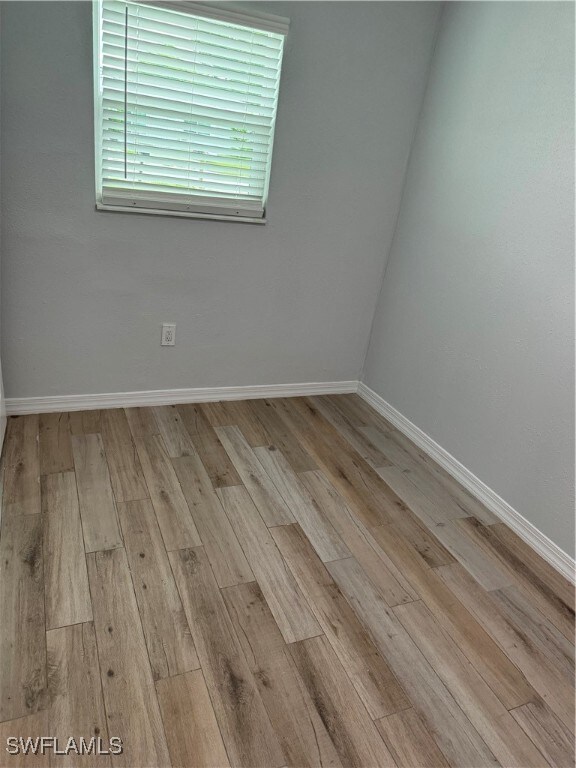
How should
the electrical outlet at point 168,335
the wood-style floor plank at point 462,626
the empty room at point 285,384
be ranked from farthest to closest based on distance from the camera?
the electrical outlet at point 168,335 → the wood-style floor plank at point 462,626 → the empty room at point 285,384

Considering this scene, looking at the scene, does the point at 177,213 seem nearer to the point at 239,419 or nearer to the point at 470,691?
the point at 239,419

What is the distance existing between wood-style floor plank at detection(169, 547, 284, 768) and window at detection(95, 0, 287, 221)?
1572mm

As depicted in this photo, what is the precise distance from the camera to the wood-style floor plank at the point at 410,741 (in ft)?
3.86

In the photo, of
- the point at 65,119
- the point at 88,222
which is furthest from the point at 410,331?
the point at 65,119

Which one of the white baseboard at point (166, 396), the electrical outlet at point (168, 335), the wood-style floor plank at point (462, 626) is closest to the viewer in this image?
the wood-style floor plank at point (462, 626)

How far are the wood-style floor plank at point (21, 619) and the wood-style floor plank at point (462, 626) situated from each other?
3.77ft

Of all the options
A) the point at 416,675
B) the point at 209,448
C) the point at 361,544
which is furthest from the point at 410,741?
the point at 209,448

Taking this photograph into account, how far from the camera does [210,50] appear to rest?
2053 mm

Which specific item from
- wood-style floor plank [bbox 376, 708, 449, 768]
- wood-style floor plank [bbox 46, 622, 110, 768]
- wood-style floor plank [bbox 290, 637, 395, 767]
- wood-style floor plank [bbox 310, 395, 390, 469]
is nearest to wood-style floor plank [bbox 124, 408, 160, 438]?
wood-style floor plank [bbox 310, 395, 390, 469]

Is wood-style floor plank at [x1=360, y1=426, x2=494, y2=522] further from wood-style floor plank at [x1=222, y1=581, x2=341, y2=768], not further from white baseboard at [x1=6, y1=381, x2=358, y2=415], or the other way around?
wood-style floor plank at [x1=222, y1=581, x2=341, y2=768]

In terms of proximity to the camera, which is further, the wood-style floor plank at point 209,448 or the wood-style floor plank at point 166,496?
the wood-style floor plank at point 209,448

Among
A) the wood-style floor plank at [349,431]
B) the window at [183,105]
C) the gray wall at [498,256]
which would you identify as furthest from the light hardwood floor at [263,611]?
the window at [183,105]

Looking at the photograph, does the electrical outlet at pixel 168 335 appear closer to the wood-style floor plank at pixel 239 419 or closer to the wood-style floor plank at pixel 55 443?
the wood-style floor plank at pixel 239 419

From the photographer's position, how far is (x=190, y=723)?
118 centimetres
